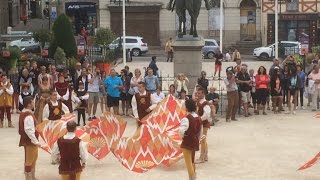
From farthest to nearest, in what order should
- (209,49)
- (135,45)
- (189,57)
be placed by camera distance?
(135,45)
(209,49)
(189,57)

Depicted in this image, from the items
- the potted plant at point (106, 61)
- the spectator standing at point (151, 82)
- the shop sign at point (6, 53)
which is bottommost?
the spectator standing at point (151, 82)

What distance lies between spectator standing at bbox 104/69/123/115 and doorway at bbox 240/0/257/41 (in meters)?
29.4

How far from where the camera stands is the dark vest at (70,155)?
11.5m

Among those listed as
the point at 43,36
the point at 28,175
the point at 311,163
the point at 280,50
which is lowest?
the point at 28,175

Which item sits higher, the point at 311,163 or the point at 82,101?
the point at 82,101

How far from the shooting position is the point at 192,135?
12969 mm

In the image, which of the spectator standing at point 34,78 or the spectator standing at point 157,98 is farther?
the spectator standing at point 34,78

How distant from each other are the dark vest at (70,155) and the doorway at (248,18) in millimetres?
39207

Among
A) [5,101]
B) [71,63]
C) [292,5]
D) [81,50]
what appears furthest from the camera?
[292,5]

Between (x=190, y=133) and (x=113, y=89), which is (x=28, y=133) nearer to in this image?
(x=190, y=133)

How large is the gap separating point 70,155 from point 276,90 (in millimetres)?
11755

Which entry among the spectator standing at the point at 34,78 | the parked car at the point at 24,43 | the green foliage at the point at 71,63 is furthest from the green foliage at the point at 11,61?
the parked car at the point at 24,43

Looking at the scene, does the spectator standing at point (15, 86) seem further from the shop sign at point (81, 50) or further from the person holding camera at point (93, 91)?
the shop sign at point (81, 50)

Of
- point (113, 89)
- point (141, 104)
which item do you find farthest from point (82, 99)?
point (141, 104)
